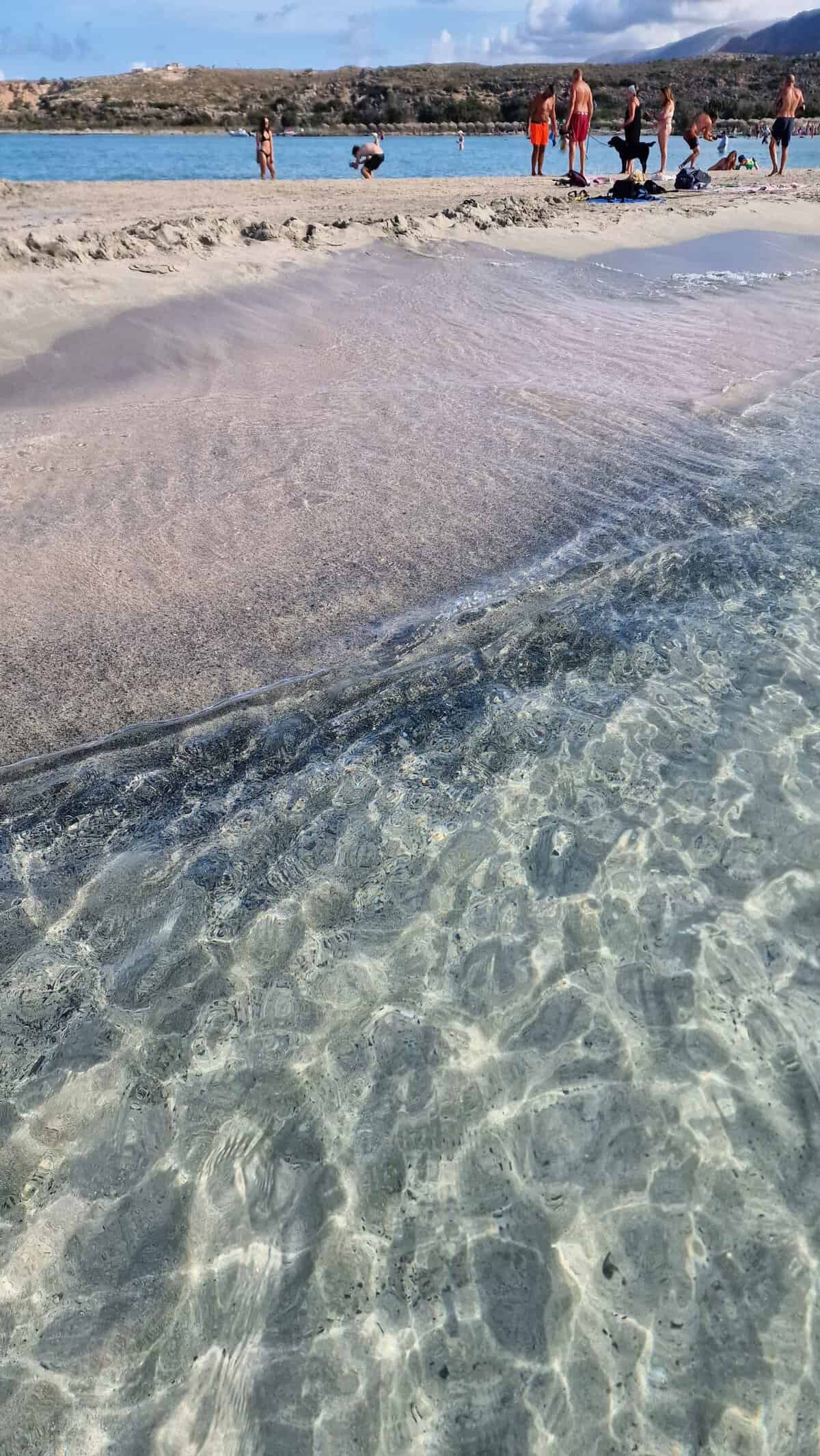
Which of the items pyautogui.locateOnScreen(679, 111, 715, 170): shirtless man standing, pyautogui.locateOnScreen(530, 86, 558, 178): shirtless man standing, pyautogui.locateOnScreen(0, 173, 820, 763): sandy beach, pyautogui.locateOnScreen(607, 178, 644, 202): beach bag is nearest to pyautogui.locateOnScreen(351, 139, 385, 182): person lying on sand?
pyautogui.locateOnScreen(530, 86, 558, 178): shirtless man standing

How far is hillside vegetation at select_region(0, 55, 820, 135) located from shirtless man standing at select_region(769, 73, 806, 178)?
19.7 m

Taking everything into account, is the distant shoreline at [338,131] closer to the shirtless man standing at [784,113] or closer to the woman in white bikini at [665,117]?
the shirtless man standing at [784,113]

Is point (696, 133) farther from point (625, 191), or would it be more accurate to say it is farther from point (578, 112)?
point (625, 191)

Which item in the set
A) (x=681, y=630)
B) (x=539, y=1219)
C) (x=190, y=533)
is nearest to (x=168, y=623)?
(x=190, y=533)

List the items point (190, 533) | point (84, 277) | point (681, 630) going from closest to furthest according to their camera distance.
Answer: point (681, 630) < point (190, 533) < point (84, 277)

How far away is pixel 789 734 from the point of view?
3.27 metres

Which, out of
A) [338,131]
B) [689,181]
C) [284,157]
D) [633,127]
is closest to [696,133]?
[689,181]

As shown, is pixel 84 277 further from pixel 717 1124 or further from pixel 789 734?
pixel 717 1124

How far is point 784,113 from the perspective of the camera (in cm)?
1761

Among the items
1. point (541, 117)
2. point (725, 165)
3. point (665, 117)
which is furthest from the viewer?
point (725, 165)

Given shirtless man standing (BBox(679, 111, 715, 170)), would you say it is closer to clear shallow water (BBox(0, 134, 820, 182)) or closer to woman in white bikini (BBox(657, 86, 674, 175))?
woman in white bikini (BBox(657, 86, 674, 175))

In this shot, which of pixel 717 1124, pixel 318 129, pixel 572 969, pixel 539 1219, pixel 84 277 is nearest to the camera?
pixel 539 1219

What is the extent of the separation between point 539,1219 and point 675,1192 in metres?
0.32

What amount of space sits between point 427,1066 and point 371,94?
63031 millimetres
